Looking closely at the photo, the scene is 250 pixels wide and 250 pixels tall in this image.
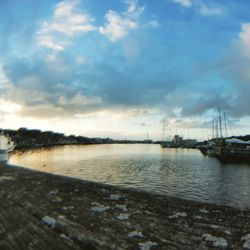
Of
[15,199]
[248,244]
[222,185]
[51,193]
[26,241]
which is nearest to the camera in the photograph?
[248,244]

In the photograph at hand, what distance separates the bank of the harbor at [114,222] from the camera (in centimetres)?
726

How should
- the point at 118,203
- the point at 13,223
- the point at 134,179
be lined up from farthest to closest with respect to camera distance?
1. the point at 134,179
2. the point at 118,203
3. the point at 13,223

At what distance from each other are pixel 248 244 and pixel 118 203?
5121 mm

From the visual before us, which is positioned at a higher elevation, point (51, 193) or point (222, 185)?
point (51, 193)

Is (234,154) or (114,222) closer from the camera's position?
(114,222)

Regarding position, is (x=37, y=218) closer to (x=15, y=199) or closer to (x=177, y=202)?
(x=15, y=199)

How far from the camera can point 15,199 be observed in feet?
41.0

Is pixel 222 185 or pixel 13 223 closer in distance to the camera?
pixel 13 223

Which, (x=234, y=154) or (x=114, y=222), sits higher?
(x=114, y=222)

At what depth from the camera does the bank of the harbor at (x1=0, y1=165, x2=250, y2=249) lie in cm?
726

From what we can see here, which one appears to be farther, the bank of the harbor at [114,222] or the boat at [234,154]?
the boat at [234,154]

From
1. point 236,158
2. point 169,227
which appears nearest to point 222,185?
point 169,227

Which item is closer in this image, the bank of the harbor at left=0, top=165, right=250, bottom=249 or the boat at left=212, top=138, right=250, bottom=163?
the bank of the harbor at left=0, top=165, right=250, bottom=249

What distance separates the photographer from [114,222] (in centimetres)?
877
